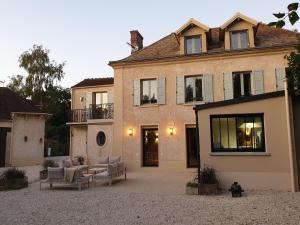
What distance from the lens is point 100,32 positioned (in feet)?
60.5

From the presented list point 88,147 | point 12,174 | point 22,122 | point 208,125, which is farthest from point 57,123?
point 208,125

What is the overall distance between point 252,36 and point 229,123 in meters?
7.46

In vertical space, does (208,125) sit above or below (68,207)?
above

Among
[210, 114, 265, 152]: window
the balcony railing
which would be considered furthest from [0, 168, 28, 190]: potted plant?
the balcony railing

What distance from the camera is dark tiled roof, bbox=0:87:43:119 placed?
71.8 ft

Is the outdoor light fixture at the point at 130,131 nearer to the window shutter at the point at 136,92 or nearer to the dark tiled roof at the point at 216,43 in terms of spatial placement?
the window shutter at the point at 136,92

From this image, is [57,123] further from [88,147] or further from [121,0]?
[121,0]

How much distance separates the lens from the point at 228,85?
1602cm

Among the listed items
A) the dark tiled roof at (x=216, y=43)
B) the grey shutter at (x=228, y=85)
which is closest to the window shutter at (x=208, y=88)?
the grey shutter at (x=228, y=85)

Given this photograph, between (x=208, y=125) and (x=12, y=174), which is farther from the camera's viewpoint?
(x=12, y=174)

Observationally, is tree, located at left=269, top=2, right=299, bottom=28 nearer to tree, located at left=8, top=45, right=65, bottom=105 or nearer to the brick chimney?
the brick chimney

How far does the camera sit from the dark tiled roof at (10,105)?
21.9 metres

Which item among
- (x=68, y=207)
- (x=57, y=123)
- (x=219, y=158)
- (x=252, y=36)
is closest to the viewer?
(x=68, y=207)

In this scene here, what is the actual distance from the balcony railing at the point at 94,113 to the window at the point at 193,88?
5.08 m
